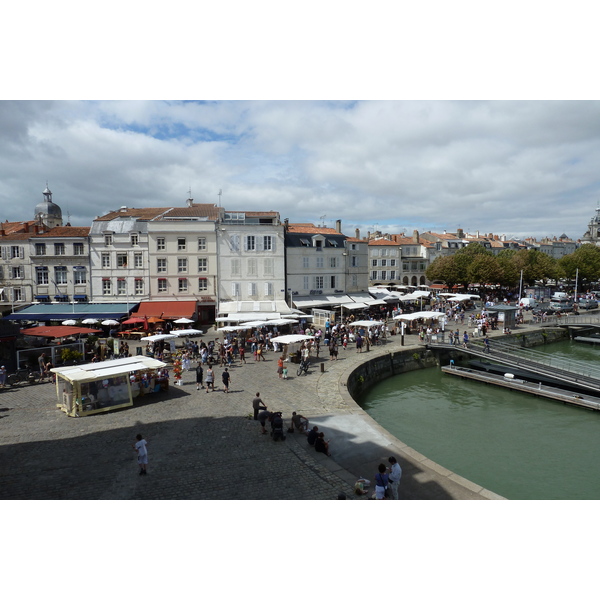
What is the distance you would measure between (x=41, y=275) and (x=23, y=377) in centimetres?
1961

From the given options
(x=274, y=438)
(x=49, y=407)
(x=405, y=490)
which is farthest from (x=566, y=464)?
(x=49, y=407)

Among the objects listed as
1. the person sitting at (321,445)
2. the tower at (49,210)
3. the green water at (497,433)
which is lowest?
the green water at (497,433)

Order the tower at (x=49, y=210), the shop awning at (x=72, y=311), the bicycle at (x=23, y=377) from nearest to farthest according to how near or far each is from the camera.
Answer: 1. the bicycle at (x=23, y=377)
2. the shop awning at (x=72, y=311)
3. the tower at (x=49, y=210)

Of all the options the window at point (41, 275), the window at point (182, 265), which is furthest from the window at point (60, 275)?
the window at point (182, 265)

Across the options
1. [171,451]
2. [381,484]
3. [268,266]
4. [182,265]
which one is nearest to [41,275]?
[182,265]

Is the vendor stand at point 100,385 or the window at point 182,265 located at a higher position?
the window at point 182,265

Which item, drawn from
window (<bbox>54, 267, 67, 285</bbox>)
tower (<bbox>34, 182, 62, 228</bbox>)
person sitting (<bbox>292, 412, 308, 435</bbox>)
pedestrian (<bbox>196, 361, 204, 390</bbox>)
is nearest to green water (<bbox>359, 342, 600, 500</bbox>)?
person sitting (<bbox>292, 412, 308, 435</bbox>)

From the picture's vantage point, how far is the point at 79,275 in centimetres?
3372

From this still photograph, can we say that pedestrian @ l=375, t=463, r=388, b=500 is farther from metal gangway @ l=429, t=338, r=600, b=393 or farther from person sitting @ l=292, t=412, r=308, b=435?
metal gangway @ l=429, t=338, r=600, b=393

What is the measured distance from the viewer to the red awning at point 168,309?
29.9m

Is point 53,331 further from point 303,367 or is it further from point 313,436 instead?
point 313,436

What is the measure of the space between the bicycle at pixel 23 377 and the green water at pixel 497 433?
14350mm

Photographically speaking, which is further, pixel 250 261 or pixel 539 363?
pixel 250 261

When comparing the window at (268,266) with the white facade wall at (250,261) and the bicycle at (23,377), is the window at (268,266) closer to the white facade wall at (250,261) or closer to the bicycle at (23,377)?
the white facade wall at (250,261)
